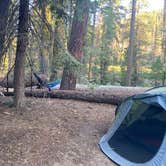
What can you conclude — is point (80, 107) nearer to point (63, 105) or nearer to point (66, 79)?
point (63, 105)

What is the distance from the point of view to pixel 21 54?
21.3 ft

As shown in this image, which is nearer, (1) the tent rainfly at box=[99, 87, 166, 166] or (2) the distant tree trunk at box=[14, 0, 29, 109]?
(1) the tent rainfly at box=[99, 87, 166, 166]

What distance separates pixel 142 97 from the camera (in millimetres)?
5617

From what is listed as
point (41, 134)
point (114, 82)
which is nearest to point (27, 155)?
point (41, 134)

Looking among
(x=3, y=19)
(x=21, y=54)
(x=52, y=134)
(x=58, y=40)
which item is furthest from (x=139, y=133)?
(x=3, y=19)

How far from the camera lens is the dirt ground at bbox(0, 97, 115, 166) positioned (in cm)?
480

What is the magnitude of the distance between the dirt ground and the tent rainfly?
26 cm

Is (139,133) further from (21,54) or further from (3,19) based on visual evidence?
(3,19)

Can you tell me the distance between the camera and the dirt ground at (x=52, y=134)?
15.8 feet

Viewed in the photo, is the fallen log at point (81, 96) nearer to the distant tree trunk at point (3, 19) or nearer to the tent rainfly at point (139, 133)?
the tent rainfly at point (139, 133)

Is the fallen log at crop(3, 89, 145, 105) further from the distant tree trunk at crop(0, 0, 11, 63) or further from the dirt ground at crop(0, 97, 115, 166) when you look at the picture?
the distant tree trunk at crop(0, 0, 11, 63)

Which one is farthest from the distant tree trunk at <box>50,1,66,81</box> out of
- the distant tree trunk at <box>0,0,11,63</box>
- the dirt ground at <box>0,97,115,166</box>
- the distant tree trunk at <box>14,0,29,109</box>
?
the dirt ground at <box>0,97,115,166</box>

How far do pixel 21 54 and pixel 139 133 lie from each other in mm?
2690

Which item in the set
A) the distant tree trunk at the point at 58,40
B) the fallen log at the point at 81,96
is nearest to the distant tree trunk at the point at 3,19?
the distant tree trunk at the point at 58,40
